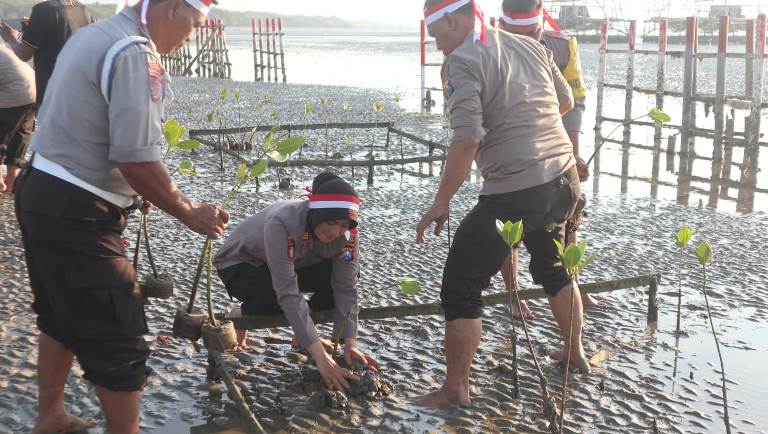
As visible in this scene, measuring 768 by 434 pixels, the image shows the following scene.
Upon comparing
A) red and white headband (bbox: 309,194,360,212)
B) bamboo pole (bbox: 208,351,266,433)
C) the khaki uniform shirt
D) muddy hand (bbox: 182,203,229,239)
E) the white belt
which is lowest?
bamboo pole (bbox: 208,351,266,433)

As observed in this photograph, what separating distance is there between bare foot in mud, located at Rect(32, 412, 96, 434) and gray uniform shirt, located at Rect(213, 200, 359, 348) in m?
1.03

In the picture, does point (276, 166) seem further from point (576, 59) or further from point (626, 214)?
point (576, 59)

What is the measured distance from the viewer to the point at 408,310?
4426 mm

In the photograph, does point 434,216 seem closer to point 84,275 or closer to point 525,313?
point 84,275

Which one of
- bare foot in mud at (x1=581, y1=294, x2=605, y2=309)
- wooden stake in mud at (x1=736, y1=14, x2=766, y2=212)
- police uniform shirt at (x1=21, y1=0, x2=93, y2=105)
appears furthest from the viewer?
wooden stake in mud at (x1=736, y1=14, x2=766, y2=212)

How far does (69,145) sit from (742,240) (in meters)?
6.33

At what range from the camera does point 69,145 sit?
9.20 ft

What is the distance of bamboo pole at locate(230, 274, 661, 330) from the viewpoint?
4164 mm

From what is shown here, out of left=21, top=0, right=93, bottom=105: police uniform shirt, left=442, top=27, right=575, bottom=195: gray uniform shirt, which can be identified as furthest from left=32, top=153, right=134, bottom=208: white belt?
left=21, top=0, right=93, bottom=105: police uniform shirt

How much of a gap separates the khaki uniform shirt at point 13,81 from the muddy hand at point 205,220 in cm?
506

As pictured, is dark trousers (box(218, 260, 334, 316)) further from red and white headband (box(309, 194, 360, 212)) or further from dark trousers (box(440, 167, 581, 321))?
dark trousers (box(440, 167, 581, 321))

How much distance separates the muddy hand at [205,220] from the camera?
117 inches

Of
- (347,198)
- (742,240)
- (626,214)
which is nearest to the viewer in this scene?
(347,198)

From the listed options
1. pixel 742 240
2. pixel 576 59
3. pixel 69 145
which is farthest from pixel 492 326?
pixel 742 240
